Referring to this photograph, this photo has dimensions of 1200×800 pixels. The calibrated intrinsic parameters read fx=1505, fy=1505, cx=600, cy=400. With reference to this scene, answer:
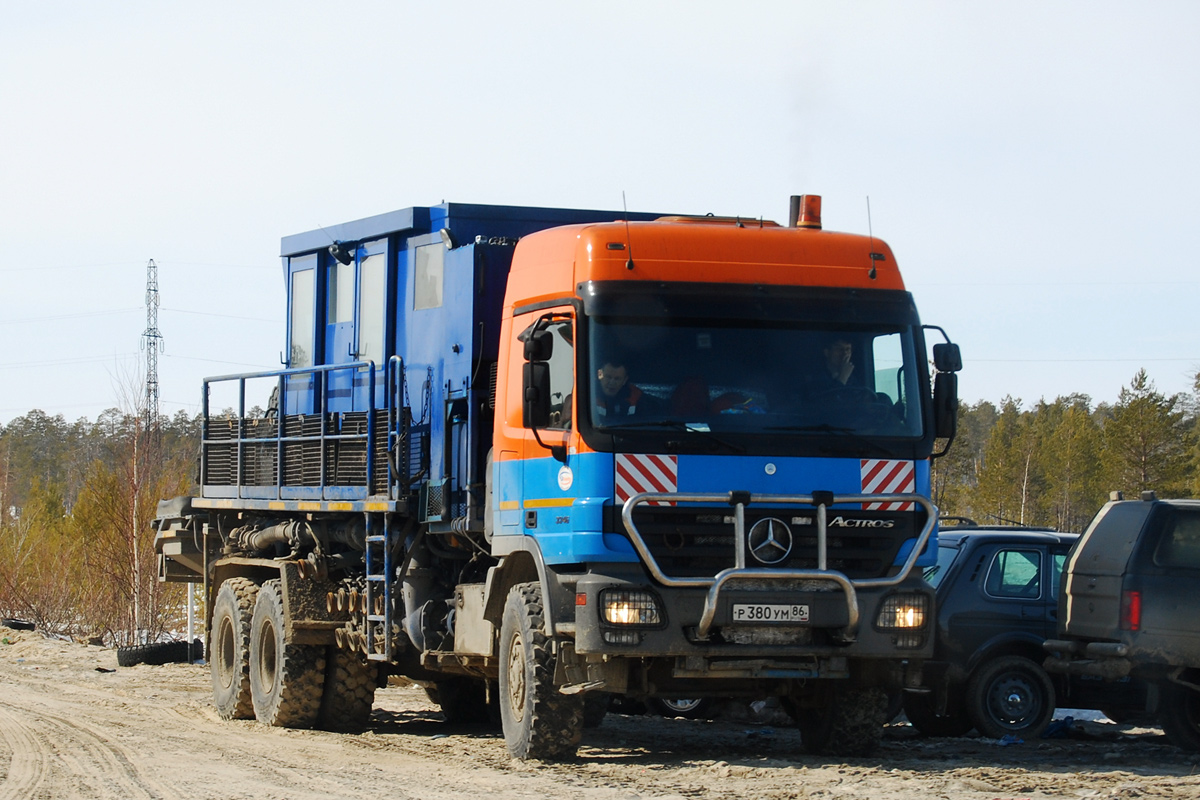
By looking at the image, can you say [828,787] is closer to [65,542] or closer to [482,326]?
[482,326]

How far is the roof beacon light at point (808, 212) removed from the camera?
1066 cm

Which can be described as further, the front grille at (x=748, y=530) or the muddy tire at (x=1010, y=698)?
the muddy tire at (x=1010, y=698)

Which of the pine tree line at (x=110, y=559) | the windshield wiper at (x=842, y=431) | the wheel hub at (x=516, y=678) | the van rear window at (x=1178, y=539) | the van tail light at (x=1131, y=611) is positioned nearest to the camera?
the windshield wiper at (x=842, y=431)

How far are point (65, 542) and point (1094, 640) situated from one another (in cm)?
3408

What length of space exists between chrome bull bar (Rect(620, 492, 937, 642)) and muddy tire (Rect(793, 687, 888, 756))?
0.97 m

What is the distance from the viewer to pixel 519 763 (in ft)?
32.7

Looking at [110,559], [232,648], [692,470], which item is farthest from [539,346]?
[110,559]

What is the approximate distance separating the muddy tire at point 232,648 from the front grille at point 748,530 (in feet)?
22.0

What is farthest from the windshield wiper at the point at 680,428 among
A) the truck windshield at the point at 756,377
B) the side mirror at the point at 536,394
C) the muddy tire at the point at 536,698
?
the muddy tire at the point at 536,698

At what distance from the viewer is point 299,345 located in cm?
1508

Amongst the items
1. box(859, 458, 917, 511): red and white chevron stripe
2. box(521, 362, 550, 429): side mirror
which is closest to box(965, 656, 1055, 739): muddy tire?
box(859, 458, 917, 511): red and white chevron stripe

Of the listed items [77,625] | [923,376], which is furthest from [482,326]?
[77,625]

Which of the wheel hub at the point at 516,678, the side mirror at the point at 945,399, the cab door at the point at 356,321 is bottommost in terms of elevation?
the wheel hub at the point at 516,678

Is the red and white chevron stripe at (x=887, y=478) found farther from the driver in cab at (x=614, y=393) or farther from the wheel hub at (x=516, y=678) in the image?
the wheel hub at (x=516, y=678)
